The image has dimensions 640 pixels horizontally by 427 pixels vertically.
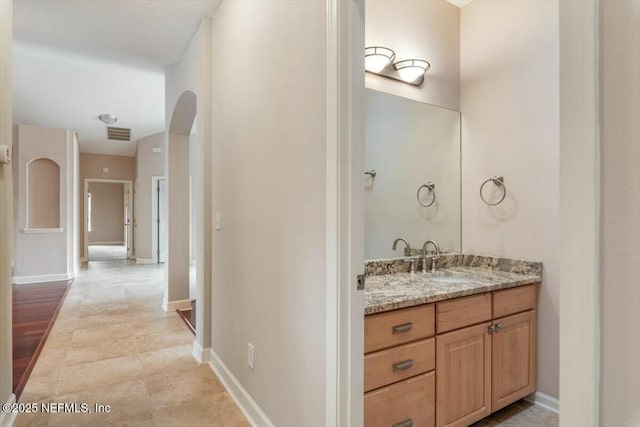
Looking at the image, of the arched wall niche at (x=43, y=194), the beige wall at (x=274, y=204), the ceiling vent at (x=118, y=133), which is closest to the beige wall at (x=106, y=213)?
the ceiling vent at (x=118, y=133)

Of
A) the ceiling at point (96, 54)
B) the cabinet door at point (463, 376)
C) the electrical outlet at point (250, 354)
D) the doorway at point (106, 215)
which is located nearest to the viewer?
the cabinet door at point (463, 376)

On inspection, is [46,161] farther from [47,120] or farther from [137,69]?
[137,69]

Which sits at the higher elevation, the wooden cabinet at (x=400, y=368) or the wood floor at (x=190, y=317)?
the wooden cabinet at (x=400, y=368)

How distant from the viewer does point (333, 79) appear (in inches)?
50.7

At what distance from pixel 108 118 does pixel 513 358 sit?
21.7ft

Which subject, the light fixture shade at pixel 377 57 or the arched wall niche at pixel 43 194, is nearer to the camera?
the light fixture shade at pixel 377 57

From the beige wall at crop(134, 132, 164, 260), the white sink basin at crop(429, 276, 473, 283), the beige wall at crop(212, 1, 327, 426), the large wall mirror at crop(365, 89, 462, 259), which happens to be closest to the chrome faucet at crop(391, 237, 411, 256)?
the large wall mirror at crop(365, 89, 462, 259)

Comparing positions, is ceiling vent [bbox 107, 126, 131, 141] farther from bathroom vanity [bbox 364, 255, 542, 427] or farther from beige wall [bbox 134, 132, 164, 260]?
bathroom vanity [bbox 364, 255, 542, 427]

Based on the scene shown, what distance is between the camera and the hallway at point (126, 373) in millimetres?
2027

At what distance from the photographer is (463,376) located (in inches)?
70.7

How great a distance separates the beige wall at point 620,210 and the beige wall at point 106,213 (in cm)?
1427

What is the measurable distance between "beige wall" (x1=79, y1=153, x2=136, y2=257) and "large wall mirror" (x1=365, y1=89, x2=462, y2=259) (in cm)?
856

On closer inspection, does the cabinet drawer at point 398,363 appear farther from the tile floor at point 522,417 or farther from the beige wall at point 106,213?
the beige wall at point 106,213

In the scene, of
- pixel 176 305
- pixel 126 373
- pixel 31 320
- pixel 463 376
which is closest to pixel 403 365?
pixel 463 376
